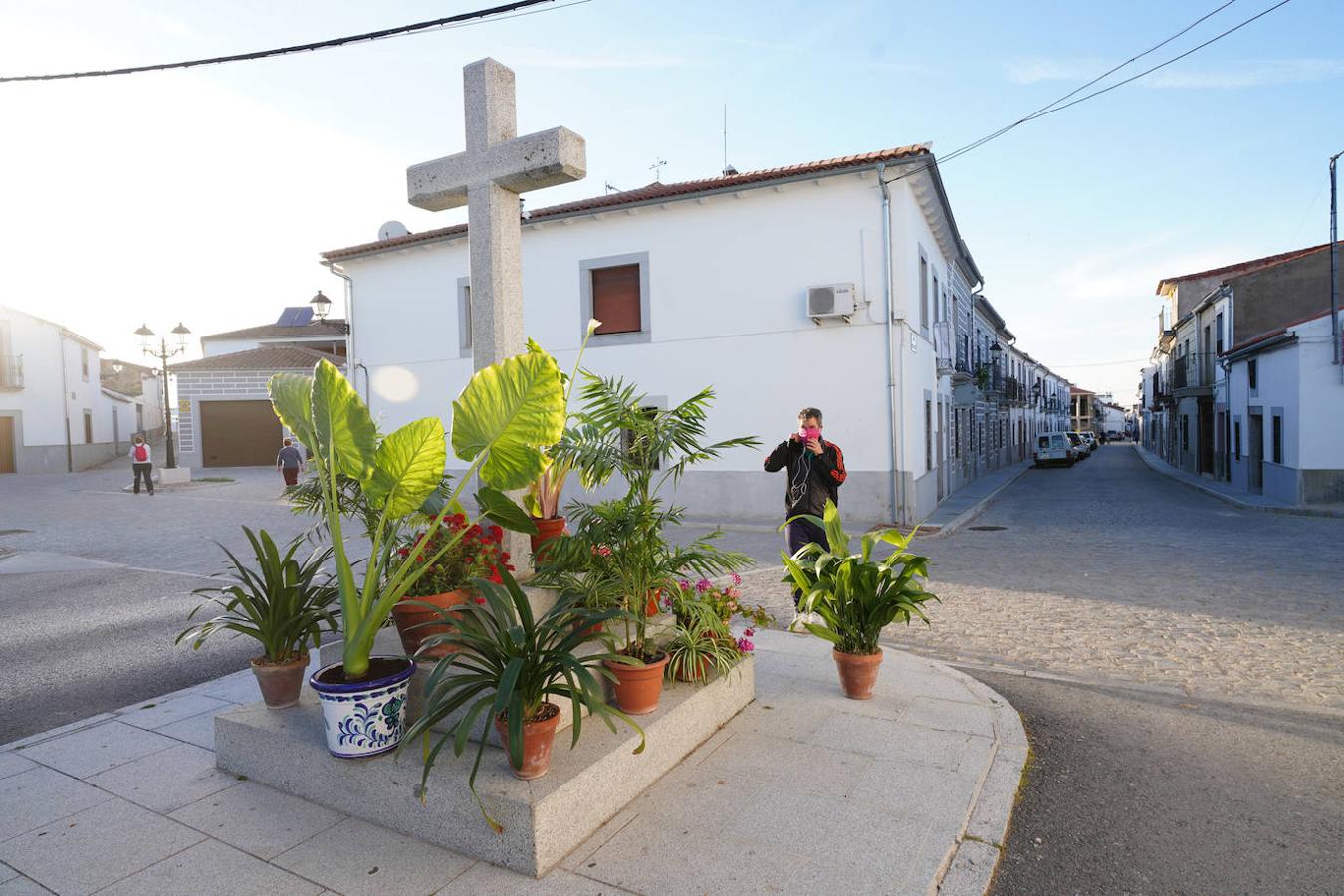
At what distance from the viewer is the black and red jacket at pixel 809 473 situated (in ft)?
20.3

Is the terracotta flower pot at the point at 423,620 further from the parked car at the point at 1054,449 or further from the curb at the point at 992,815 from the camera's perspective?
the parked car at the point at 1054,449

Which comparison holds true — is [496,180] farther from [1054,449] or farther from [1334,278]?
[1054,449]

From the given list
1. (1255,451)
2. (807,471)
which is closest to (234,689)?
(807,471)

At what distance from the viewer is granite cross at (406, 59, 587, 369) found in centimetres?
434

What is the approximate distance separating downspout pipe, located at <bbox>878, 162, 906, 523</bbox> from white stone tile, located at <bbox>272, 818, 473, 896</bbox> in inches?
425

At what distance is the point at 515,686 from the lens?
8.94 feet

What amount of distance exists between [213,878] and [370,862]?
539mm

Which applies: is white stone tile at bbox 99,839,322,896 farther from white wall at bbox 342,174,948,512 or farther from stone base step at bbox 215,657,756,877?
white wall at bbox 342,174,948,512

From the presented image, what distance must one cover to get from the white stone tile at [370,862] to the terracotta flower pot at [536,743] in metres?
0.39

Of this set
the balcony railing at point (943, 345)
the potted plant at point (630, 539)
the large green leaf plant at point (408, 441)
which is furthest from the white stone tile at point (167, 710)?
the balcony railing at point (943, 345)

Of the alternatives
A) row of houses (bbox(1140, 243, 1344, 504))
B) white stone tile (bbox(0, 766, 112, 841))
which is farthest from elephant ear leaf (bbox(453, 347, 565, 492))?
row of houses (bbox(1140, 243, 1344, 504))

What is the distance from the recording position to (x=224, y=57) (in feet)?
21.9

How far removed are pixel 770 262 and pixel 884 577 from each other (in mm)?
9830

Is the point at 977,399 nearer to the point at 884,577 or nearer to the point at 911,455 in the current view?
the point at 911,455
